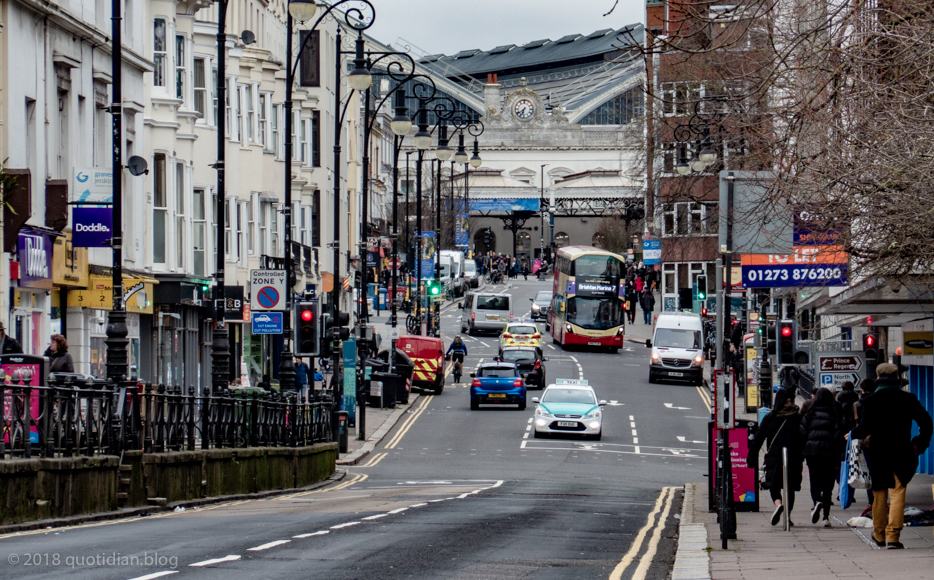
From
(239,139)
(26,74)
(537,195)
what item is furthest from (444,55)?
(26,74)

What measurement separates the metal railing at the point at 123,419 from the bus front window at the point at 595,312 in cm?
4178

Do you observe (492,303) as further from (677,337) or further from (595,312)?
(677,337)

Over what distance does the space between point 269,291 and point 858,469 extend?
560 inches

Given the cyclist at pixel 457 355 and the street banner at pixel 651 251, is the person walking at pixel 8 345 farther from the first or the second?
the cyclist at pixel 457 355

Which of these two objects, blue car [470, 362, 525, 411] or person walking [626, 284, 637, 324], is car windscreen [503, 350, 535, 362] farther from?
person walking [626, 284, 637, 324]

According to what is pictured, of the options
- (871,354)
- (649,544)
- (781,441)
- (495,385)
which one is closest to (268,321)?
(871,354)

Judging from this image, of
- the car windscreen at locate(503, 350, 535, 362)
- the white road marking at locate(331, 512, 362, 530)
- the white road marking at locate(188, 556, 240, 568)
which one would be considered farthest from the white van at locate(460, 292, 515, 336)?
the white road marking at locate(188, 556, 240, 568)

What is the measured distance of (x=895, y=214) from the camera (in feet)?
46.6

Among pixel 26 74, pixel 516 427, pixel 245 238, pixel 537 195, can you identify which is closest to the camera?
pixel 26 74

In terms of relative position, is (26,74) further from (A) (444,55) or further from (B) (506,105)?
(A) (444,55)

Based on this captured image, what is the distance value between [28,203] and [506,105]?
127020 mm

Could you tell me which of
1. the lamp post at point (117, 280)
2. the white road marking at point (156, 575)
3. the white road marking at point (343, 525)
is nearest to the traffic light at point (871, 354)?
the white road marking at point (343, 525)

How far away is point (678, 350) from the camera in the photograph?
2120 inches

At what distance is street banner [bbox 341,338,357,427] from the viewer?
3737 centimetres
